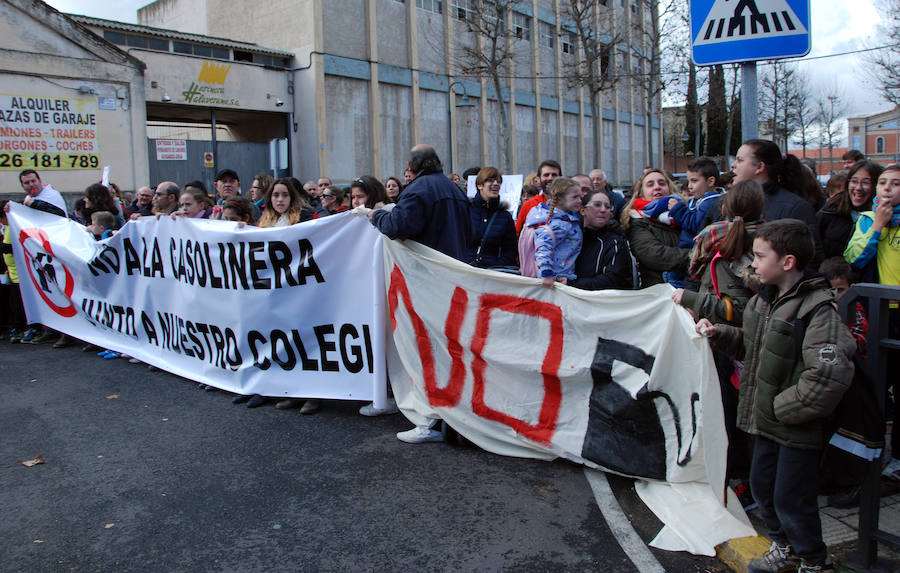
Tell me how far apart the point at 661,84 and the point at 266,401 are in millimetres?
32554

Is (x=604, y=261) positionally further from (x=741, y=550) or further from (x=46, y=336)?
(x=46, y=336)

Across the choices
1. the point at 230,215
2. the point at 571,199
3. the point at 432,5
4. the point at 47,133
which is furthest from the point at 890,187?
the point at 432,5

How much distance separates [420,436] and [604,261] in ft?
5.94

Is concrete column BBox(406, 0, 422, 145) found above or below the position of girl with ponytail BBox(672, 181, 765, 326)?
above

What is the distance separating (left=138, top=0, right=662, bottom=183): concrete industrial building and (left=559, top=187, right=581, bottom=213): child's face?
24.3 meters

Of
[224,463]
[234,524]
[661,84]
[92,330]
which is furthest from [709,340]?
[661,84]

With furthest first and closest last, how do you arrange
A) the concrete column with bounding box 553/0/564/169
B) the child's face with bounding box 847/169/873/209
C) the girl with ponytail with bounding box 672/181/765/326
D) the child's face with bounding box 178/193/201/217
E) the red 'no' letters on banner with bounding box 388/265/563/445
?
the concrete column with bounding box 553/0/564/169 → the child's face with bounding box 178/193/201/217 → the child's face with bounding box 847/169/873/209 → the red 'no' letters on banner with bounding box 388/265/563/445 → the girl with ponytail with bounding box 672/181/765/326

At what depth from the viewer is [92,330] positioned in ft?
26.6

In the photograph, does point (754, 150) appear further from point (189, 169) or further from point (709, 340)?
point (189, 169)

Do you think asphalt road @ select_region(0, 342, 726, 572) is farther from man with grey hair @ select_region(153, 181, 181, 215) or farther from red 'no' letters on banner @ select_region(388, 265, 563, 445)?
man with grey hair @ select_region(153, 181, 181, 215)

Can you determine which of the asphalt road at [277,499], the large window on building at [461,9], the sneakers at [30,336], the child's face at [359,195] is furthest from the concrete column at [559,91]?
the asphalt road at [277,499]

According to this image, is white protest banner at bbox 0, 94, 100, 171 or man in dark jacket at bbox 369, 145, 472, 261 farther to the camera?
white protest banner at bbox 0, 94, 100, 171

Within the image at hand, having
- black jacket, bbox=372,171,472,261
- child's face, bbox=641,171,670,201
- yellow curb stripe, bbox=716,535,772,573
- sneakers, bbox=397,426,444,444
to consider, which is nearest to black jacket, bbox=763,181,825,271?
child's face, bbox=641,171,670,201

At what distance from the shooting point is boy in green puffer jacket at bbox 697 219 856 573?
110 inches
